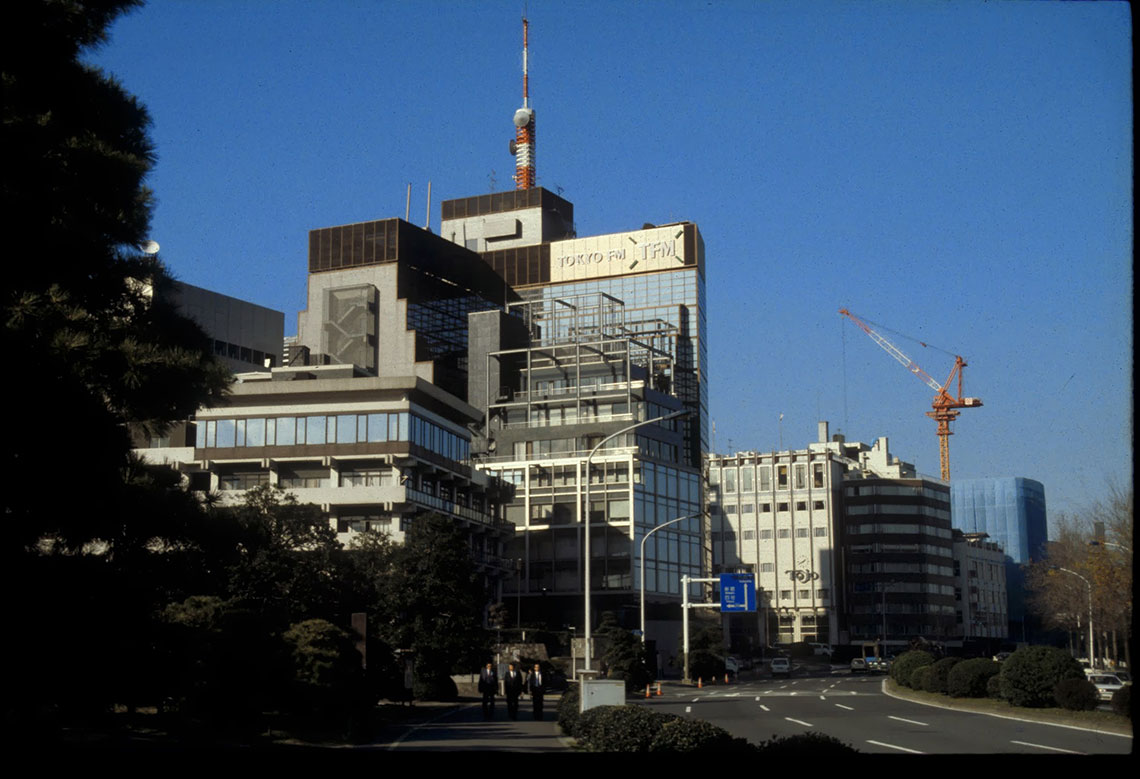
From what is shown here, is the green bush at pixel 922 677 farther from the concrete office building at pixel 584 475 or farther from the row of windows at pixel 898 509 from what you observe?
the row of windows at pixel 898 509

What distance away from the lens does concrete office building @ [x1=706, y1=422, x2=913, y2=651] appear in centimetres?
17562

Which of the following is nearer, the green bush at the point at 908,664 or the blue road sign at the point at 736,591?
the green bush at the point at 908,664

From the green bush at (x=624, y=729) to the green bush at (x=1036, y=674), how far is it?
24021 millimetres

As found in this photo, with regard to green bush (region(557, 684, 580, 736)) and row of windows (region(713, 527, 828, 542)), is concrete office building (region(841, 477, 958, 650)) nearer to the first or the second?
row of windows (region(713, 527, 828, 542))

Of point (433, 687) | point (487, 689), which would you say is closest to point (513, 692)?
point (487, 689)

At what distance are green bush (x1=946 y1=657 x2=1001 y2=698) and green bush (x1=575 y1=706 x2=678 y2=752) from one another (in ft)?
97.6

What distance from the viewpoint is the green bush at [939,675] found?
54.6m

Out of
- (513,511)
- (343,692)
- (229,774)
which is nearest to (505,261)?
(513,511)

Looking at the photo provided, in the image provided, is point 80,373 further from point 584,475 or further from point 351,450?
point 584,475

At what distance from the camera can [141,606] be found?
2138 centimetres

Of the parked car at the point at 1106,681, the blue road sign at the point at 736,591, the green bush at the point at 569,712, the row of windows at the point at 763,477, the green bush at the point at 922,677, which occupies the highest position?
the row of windows at the point at 763,477

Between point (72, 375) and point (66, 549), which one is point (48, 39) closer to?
point (72, 375)

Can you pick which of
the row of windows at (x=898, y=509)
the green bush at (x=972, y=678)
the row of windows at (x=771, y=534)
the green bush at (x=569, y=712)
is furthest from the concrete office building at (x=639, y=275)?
the green bush at (x=569, y=712)

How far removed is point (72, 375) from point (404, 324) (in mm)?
143952
